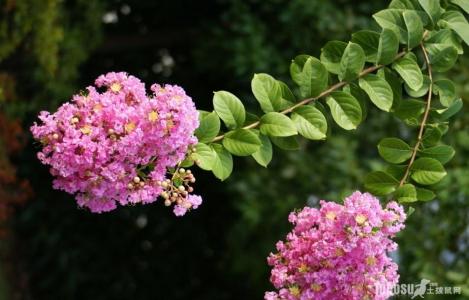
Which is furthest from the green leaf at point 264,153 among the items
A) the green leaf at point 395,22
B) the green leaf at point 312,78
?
the green leaf at point 395,22

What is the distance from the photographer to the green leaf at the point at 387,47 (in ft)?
5.12

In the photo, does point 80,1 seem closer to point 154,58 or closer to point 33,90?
point 33,90

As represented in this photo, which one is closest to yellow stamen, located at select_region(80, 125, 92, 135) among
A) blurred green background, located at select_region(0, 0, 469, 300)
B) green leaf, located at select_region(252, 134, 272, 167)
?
green leaf, located at select_region(252, 134, 272, 167)

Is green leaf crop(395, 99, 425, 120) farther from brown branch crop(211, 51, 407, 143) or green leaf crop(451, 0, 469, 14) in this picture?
green leaf crop(451, 0, 469, 14)

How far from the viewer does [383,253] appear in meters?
1.43

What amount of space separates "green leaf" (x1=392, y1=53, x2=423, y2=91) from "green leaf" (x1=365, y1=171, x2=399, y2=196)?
0.54 feet

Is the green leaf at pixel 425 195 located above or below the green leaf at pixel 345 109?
below

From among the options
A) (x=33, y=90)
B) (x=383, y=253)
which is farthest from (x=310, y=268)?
(x=33, y=90)

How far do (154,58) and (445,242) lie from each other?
1.72 m

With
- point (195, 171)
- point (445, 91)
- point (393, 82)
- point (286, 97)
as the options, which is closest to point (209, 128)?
point (286, 97)

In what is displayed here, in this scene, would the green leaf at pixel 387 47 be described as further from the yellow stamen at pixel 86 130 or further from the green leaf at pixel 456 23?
the yellow stamen at pixel 86 130

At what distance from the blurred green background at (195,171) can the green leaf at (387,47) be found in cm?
123

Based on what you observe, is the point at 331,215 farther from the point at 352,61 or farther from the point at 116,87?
the point at 116,87

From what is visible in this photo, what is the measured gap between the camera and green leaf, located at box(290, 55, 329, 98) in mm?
1524
